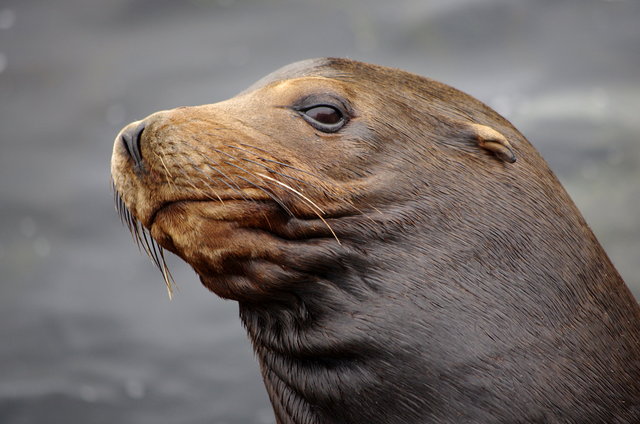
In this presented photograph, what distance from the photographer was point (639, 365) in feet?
14.7

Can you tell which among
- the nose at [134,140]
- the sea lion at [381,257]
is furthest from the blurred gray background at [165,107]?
the nose at [134,140]

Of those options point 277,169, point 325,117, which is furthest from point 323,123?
point 277,169

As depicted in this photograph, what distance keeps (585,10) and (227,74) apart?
296 cm

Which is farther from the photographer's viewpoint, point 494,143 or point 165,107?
point 165,107

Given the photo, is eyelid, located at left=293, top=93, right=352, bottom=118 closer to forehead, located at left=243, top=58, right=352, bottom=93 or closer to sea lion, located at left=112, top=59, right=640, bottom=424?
sea lion, located at left=112, top=59, right=640, bottom=424

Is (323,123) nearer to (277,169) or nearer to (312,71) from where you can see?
(277,169)

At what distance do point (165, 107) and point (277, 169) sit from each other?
4.61 m

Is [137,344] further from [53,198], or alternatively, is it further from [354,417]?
[354,417]

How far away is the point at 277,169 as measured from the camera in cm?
414

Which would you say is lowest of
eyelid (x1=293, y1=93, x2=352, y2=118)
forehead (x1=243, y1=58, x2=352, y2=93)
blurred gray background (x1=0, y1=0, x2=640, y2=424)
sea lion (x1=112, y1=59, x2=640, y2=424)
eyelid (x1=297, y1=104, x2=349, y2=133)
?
sea lion (x1=112, y1=59, x2=640, y2=424)

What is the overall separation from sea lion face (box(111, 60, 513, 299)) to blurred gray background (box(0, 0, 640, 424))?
2962 millimetres

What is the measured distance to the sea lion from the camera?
13.5 ft

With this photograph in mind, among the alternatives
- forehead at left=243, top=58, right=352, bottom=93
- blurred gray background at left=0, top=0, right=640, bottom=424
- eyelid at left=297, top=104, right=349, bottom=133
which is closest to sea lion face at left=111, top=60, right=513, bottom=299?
eyelid at left=297, top=104, right=349, bottom=133

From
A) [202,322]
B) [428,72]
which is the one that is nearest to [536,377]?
→ [202,322]
